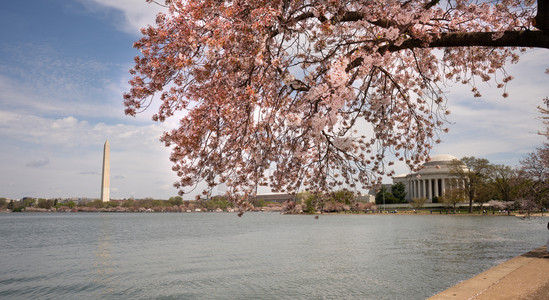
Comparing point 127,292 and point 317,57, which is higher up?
point 317,57

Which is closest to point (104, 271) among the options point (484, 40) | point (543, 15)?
point (484, 40)

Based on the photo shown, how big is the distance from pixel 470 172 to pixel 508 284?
6068 cm

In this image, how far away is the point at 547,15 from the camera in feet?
16.9

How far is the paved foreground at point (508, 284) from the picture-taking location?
6.80 m

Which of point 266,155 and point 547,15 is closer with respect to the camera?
point 547,15

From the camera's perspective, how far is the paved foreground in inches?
268

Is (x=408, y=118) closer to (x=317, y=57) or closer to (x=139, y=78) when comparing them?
(x=317, y=57)

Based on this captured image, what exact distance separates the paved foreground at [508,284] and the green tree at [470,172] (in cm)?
5606

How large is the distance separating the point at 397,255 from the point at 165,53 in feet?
58.4

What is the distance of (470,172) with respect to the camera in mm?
61531

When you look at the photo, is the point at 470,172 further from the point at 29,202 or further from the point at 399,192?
the point at 29,202

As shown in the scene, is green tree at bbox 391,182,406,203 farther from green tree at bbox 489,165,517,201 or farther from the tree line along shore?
green tree at bbox 489,165,517,201

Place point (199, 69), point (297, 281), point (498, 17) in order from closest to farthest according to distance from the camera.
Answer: point (199, 69), point (498, 17), point (297, 281)

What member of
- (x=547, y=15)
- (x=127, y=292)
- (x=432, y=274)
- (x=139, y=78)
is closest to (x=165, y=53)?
(x=139, y=78)
